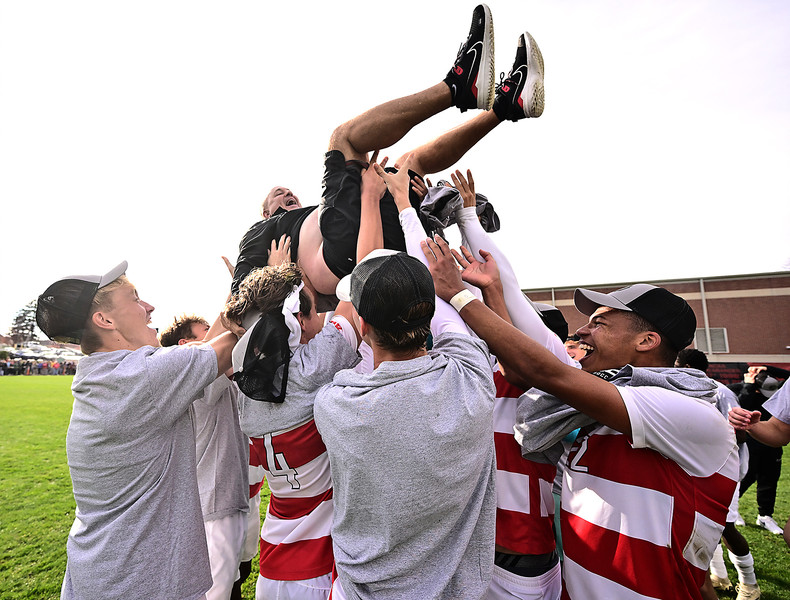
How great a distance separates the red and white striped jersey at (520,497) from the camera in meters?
1.91

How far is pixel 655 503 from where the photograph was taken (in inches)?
65.6

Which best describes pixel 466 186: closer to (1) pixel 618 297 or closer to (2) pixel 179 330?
(1) pixel 618 297

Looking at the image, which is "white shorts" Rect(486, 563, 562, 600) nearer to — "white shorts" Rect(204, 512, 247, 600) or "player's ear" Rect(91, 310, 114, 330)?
"white shorts" Rect(204, 512, 247, 600)

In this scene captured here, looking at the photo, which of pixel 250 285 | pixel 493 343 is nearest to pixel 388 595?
pixel 493 343

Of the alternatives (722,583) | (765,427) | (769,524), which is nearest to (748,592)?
(722,583)

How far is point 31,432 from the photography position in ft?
41.9

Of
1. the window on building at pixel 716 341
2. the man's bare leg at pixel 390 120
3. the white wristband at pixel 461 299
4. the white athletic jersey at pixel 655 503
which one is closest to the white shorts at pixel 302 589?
the white athletic jersey at pixel 655 503

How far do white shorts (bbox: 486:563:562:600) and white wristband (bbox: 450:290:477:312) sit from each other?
117cm

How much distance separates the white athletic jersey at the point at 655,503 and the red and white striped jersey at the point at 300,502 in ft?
3.45

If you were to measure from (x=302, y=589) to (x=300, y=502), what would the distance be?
0.36 m

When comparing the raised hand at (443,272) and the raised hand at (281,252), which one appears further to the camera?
the raised hand at (281,252)

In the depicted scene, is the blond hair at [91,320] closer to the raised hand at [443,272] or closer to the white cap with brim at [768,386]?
the raised hand at [443,272]

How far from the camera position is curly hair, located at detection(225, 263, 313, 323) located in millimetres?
1950

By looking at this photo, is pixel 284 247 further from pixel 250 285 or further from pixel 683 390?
pixel 683 390
